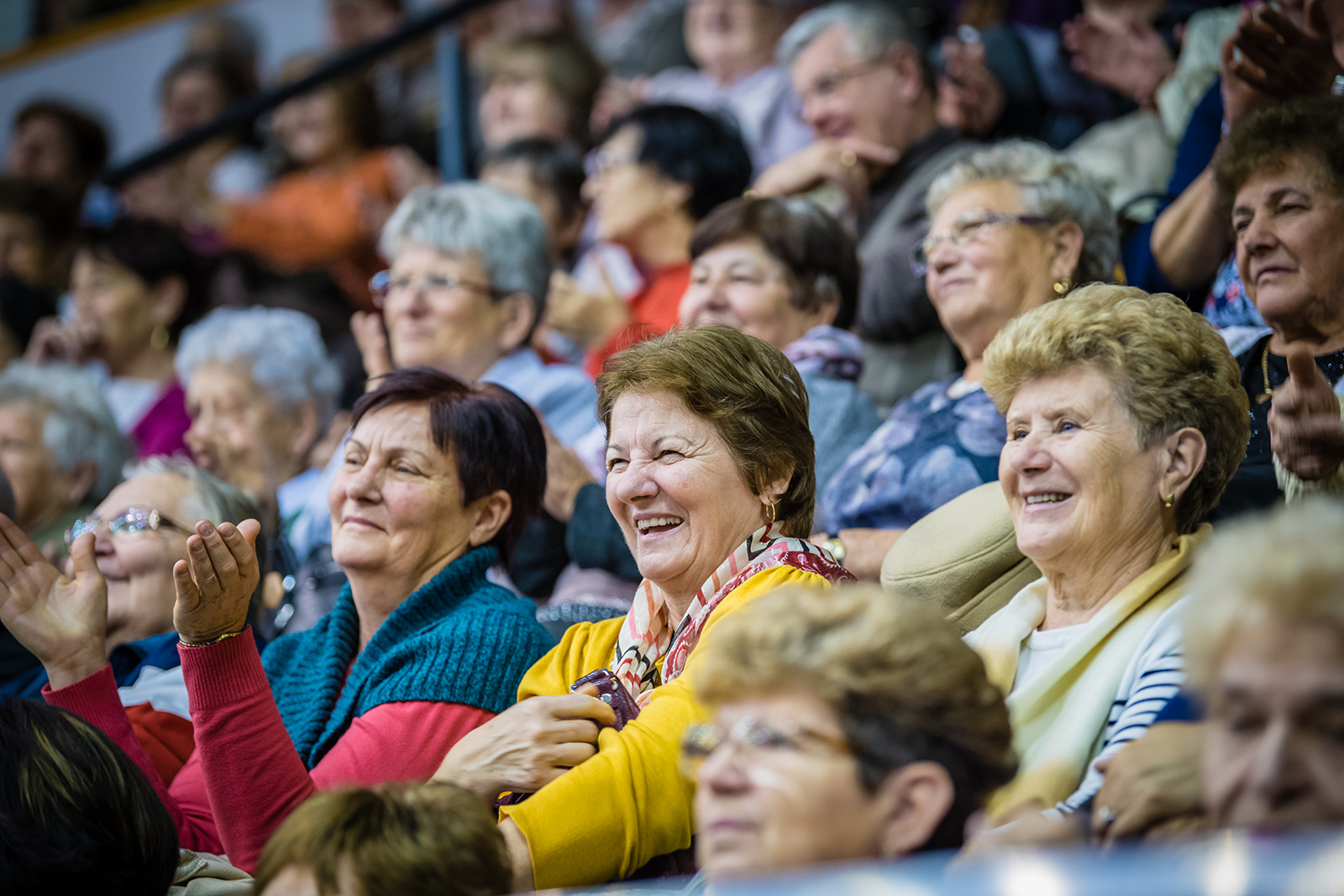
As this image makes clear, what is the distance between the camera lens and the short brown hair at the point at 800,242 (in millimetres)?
3406

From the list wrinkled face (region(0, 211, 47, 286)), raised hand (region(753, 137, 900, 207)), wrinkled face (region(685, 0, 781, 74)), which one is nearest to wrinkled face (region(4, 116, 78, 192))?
wrinkled face (region(0, 211, 47, 286))

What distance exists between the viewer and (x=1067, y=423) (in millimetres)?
2168

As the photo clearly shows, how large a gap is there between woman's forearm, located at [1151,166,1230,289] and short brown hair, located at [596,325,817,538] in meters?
1.17

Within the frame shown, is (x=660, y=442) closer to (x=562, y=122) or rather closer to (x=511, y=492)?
(x=511, y=492)

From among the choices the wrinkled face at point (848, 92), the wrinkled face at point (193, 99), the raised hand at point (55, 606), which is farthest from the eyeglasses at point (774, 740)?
the wrinkled face at point (193, 99)

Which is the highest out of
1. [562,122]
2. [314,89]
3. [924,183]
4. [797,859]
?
[314,89]

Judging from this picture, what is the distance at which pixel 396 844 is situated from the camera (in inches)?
67.4

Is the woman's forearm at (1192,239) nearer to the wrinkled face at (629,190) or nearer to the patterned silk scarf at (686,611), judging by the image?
the patterned silk scarf at (686,611)

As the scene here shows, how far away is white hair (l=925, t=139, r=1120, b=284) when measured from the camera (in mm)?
3000

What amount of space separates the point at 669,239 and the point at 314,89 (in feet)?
6.44

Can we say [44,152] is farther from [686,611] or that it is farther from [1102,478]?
[1102,478]

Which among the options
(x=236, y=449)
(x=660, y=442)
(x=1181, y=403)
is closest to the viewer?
(x=1181, y=403)

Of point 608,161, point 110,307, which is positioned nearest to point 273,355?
point 608,161

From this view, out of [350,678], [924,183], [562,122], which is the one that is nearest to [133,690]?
[350,678]
